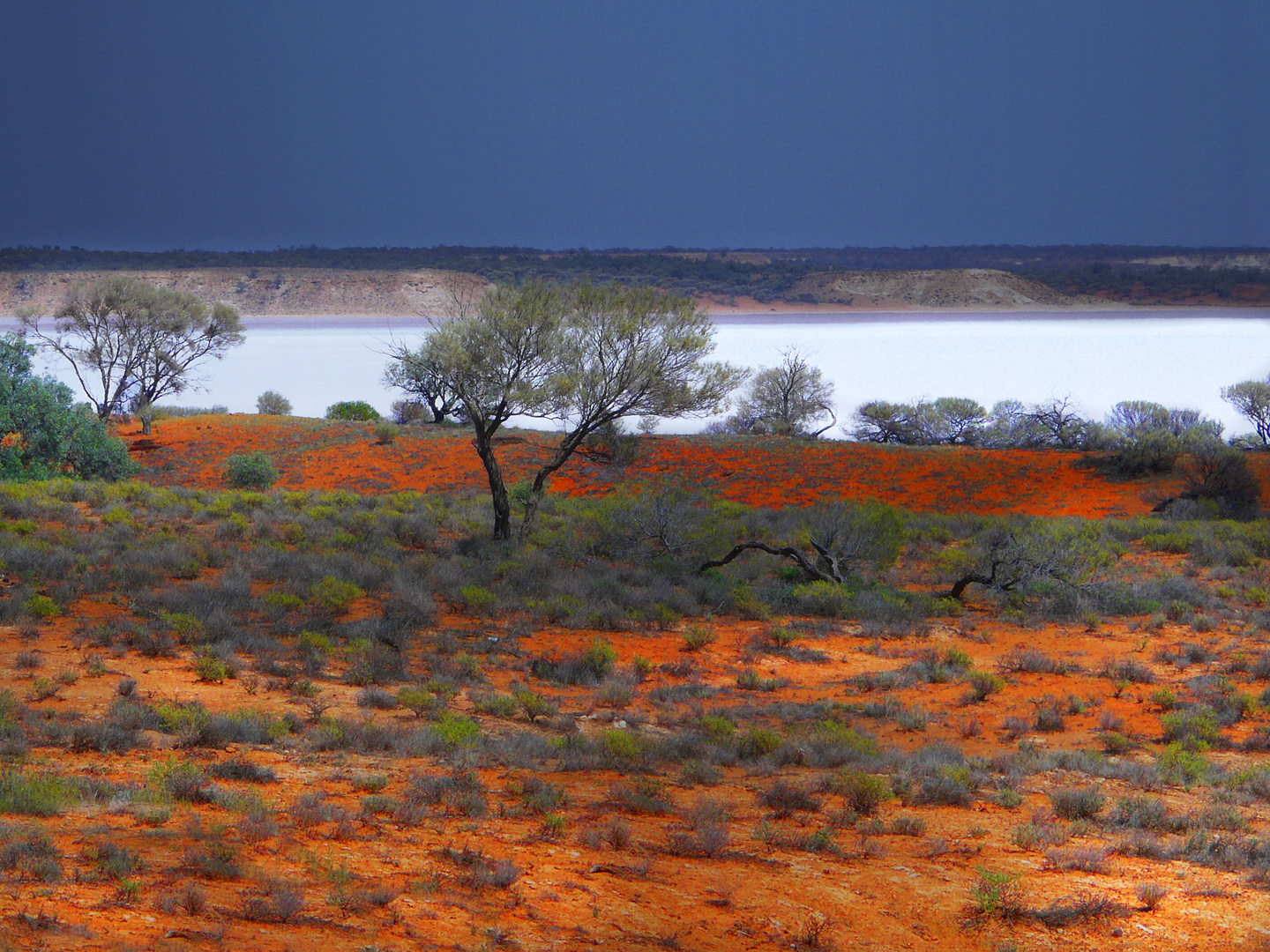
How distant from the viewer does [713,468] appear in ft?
87.1

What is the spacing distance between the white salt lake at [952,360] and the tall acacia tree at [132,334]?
1764mm

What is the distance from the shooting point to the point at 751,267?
85.9 meters

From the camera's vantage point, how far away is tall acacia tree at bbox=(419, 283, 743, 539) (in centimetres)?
1477

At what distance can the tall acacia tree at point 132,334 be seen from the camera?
98.8 ft

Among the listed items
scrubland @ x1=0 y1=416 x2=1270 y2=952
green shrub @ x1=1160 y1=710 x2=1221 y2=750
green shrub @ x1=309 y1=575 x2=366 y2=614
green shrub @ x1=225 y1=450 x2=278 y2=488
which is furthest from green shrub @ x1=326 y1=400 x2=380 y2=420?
green shrub @ x1=1160 y1=710 x2=1221 y2=750

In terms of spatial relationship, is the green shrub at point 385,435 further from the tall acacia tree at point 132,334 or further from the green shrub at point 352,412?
the tall acacia tree at point 132,334

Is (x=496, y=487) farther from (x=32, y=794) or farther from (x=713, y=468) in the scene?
(x=713, y=468)

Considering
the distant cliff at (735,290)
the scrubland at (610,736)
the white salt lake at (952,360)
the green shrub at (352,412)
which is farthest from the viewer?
the distant cliff at (735,290)

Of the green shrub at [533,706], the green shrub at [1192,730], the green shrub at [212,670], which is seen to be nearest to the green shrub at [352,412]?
the green shrub at [212,670]

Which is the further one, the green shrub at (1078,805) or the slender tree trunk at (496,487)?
the slender tree trunk at (496,487)

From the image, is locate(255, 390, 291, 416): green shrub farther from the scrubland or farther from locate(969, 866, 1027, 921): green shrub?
locate(969, 866, 1027, 921): green shrub

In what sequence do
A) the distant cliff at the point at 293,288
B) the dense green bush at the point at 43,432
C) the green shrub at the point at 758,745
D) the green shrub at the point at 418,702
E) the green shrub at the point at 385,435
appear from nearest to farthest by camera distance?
1. the green shrub at the point at 758,745
2. the green shrub at the point at 418,702
3. the dense green bush at the point at 43,432
4. the green shrub at the point at 385,435
5. the distant cliff at the point at 293,288

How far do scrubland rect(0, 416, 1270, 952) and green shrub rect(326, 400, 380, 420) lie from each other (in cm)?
1838

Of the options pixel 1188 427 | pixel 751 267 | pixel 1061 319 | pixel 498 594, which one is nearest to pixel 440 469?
pixel 498 594
